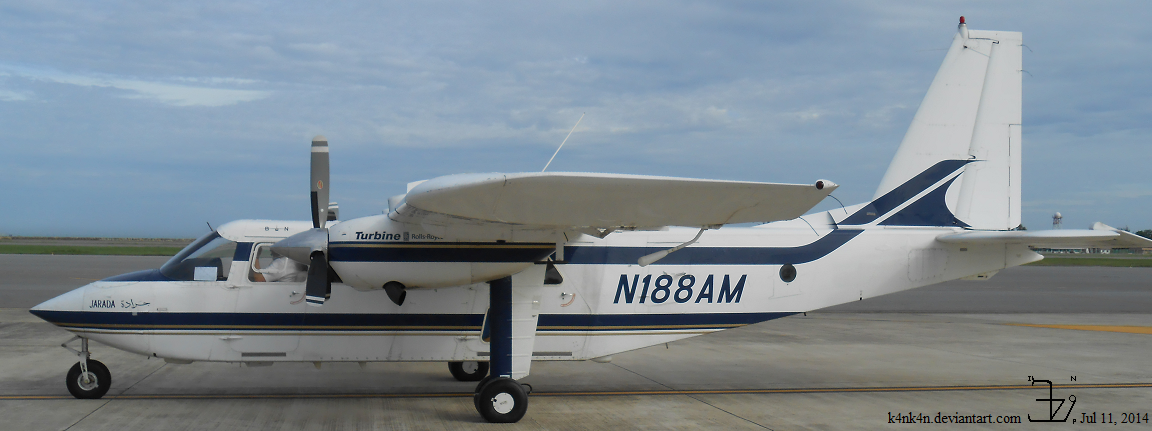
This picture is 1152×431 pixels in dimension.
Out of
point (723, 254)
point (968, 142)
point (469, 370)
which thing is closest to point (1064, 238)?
point (968, 142)

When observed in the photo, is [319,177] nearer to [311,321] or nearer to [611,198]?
[311,321]

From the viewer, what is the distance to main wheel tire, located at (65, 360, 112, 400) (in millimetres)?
8281

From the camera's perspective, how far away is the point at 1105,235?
7629mm

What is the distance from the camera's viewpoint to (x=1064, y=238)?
802 centimetres

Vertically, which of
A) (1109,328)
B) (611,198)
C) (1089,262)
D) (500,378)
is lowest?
Result: (1089,262)

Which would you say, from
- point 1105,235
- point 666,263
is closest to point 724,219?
point 666,263

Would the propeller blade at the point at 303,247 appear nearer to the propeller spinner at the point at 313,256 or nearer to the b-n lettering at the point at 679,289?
the propeller spinner at the point at 313,256

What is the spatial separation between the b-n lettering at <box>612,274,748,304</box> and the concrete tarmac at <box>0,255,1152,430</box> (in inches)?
48.0

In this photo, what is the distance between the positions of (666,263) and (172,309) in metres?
5.73

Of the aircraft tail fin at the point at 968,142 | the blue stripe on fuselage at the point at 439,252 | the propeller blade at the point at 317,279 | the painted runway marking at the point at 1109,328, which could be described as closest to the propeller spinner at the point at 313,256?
the propeller blade at the point at 317,279

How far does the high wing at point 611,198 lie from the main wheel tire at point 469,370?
4241 millimetres

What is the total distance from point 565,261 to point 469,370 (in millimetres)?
2465

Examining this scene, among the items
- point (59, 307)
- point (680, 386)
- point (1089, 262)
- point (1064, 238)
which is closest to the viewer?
point (1064, 238)

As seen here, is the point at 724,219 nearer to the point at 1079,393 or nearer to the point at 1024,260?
the point at 1024,260
